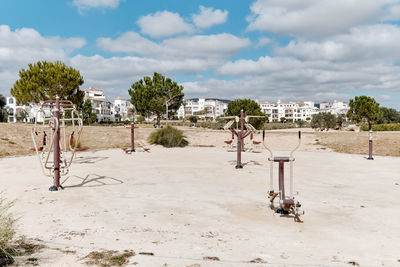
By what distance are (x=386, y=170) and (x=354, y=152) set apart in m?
8.11

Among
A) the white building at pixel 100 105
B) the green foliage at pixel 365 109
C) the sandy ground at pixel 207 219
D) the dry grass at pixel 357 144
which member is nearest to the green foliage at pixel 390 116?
the green foliage at pixel 365 109

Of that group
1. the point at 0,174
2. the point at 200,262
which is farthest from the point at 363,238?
the point at 0,174

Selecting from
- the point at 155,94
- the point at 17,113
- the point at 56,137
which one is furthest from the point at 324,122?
the point at 17,113

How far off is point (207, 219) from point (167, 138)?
18.5 m

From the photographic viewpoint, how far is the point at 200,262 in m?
3.89

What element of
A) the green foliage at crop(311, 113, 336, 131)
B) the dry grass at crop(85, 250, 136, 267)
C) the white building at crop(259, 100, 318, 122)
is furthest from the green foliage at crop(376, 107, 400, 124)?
the white building at crop(259, 100, 318, 122)

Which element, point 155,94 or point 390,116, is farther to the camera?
point 390,116

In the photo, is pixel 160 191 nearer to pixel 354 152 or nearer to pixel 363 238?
pixel 363 238

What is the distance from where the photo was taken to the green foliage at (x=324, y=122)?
55.4 meters

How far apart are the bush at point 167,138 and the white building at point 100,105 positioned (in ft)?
301

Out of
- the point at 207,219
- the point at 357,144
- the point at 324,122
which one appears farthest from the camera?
the point at 324,122

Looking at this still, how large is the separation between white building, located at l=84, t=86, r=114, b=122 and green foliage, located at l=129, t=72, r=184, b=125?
55.6m

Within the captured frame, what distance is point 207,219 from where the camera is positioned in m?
5.79

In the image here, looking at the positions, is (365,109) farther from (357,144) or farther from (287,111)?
(287,111)
